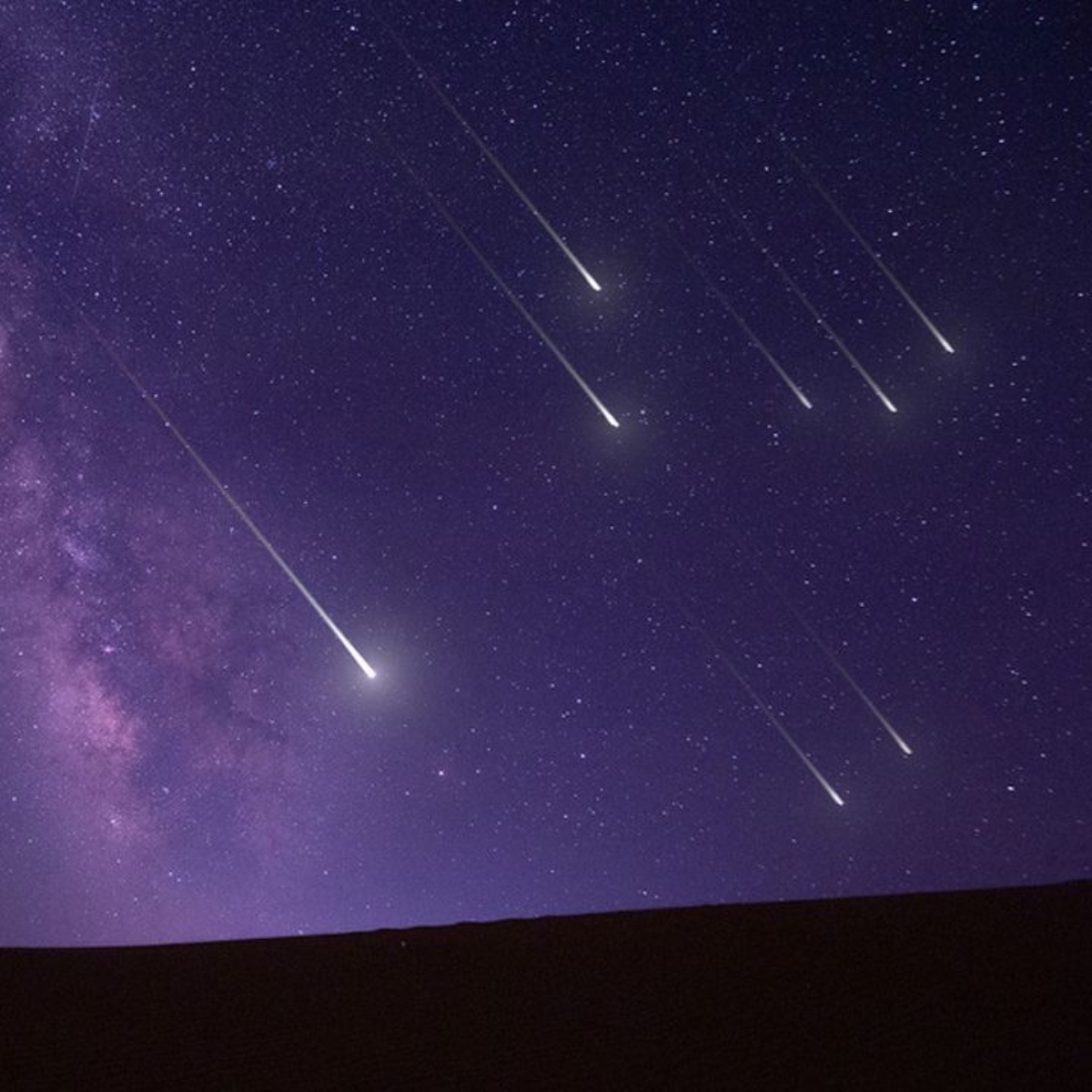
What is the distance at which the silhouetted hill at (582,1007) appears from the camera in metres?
4.73

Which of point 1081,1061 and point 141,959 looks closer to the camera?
point 1081,1061

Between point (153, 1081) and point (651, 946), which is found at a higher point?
point (651, 946)

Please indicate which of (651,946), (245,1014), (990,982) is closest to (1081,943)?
(990,982)

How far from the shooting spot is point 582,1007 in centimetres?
596

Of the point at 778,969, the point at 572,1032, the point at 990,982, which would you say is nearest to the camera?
the point at 572,1032

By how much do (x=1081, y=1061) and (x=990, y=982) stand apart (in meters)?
1.71

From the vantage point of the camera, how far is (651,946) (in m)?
7.83

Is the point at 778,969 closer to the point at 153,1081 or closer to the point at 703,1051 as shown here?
the point at 703,1051


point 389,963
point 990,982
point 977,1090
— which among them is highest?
point 389,963

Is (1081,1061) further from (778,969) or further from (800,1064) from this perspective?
(778,969)

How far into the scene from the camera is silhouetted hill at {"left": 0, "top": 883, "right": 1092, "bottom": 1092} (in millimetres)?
4727

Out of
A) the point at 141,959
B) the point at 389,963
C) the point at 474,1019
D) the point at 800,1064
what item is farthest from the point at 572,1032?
the point at 141,959

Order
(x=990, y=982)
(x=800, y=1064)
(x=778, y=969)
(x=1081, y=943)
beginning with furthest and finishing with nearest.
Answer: (x=1081, y=943)
(x=778, y=969)
(x=990, y=982)
(x=800, y=1064)

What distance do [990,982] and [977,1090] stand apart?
6.93 feet
